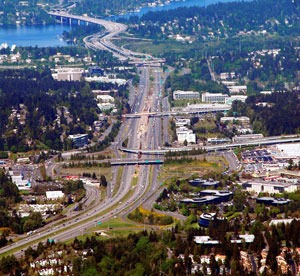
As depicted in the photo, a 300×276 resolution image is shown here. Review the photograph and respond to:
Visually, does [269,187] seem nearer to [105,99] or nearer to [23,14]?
[105,99]

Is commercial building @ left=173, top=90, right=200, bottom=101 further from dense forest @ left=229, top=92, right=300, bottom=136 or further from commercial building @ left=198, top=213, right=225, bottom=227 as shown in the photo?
commercial building @ left=198, top=213, right=225, bottom=227

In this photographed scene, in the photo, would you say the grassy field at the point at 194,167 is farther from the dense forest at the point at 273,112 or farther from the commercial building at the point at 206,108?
the commercial building at the point at 206,108

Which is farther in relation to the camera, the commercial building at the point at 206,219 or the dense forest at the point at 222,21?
the dense forest at the point at 222,21

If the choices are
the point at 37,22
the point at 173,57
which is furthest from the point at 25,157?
the point at 37,22

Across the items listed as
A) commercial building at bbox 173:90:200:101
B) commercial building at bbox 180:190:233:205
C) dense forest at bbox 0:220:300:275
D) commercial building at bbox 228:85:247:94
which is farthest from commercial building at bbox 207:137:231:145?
dense forest at bbox 0:220:300:275

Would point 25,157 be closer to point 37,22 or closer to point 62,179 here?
point 62,179

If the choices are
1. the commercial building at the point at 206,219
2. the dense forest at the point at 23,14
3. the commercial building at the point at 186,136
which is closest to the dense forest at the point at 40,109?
the commercial building at the point at 186,136
